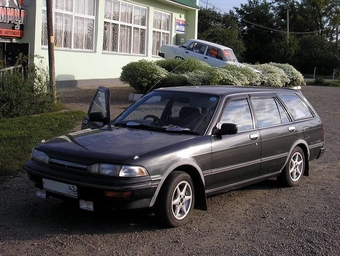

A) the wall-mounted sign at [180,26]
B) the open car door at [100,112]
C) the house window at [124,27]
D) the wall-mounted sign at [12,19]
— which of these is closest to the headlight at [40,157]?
Result: the open car door at [100,112]

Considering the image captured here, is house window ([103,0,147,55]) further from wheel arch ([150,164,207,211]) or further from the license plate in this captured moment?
the license plate

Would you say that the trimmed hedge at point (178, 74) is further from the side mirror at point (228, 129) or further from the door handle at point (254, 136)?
the side mirror at point (228, 129)

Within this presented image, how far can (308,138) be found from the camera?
26.8 feet

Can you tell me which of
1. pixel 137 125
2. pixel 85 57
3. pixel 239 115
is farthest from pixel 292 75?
pixel 137 125

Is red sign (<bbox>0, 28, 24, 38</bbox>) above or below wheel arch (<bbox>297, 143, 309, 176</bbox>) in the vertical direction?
above

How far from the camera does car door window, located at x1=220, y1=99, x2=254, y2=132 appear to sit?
679cm

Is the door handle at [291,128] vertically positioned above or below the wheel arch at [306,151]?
above

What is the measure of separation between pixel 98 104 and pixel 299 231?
3534mm

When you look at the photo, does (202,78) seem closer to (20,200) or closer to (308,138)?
(308,138)

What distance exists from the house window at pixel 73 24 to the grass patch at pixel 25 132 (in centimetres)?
656

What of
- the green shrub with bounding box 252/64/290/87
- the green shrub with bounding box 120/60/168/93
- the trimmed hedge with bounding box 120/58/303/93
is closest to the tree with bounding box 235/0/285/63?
the green shrub with bounding box 252/64/290/87

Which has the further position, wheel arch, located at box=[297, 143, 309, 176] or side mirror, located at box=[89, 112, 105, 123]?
→ wheel arch, located at box=[297, 143, 309, 176]

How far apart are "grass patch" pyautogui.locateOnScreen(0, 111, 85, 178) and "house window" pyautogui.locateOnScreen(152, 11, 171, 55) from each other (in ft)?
43.5

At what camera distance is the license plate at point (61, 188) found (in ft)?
18.0
